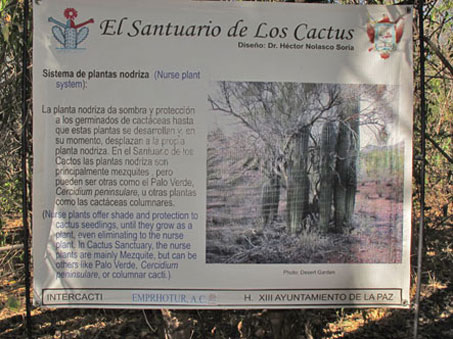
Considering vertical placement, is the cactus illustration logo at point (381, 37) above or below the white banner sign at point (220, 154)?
above

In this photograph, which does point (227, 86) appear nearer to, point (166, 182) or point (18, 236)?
point (166, 182)

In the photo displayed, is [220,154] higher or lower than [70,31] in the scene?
lower

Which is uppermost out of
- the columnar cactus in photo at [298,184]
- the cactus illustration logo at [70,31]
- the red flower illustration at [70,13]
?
the red flower illustration at [70,13]

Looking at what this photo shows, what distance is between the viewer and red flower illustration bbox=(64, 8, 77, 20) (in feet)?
8.72

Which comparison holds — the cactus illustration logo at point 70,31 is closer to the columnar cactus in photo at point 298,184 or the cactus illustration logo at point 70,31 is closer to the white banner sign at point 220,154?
the white banner sign at point 220,154

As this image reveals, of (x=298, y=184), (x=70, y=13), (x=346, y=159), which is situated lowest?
(x=298, y=184)
